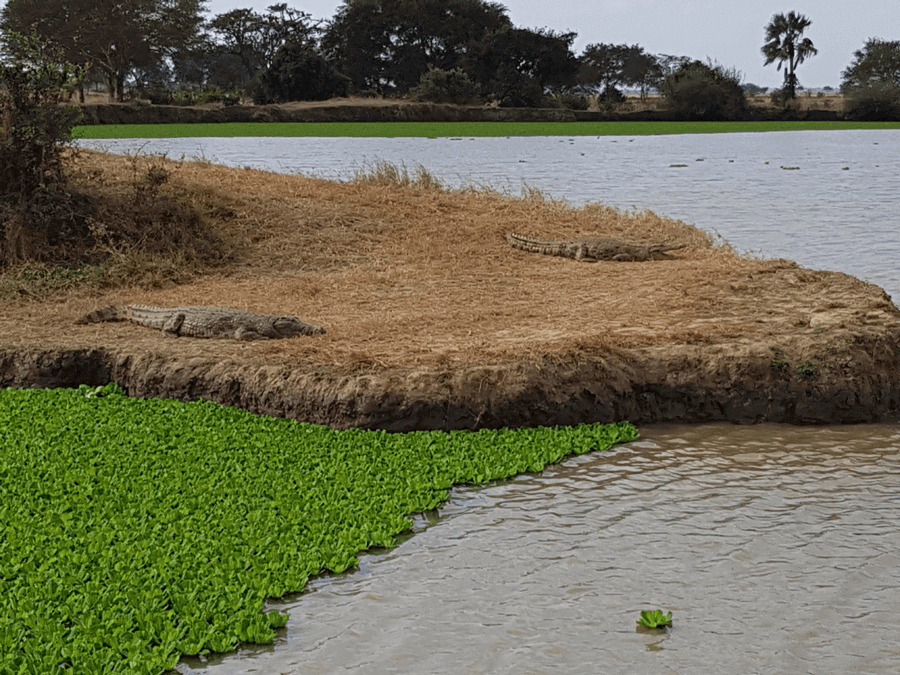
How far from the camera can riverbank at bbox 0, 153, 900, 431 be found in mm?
8086

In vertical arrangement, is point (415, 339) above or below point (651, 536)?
above

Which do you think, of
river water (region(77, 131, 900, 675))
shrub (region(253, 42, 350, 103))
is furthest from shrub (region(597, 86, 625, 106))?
river water (region(77, 131, 900, 675))

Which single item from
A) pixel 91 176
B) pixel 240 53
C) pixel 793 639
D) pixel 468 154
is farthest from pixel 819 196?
pixel 240 53

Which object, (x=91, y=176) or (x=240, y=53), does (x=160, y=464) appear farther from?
(x=240, y=53)

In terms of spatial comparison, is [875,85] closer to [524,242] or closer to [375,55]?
[375,55]

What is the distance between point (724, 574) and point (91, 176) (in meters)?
11.9

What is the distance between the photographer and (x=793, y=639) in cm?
495

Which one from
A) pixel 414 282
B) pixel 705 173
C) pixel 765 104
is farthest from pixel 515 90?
pixel 414 282

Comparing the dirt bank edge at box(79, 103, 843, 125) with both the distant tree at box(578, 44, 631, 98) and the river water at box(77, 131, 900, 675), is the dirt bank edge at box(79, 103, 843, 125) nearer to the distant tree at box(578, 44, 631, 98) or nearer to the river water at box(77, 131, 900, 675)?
the distant tree at box(578, 44, 631, 98)

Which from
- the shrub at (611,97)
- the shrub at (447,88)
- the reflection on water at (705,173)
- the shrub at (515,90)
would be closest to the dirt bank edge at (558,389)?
the reflection on water at (705,173)

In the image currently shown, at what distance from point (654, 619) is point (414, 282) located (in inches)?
295

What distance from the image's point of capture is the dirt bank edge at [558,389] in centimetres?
795

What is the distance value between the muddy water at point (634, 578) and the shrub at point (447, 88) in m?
57.7

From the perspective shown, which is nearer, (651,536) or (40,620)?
(40,620)
